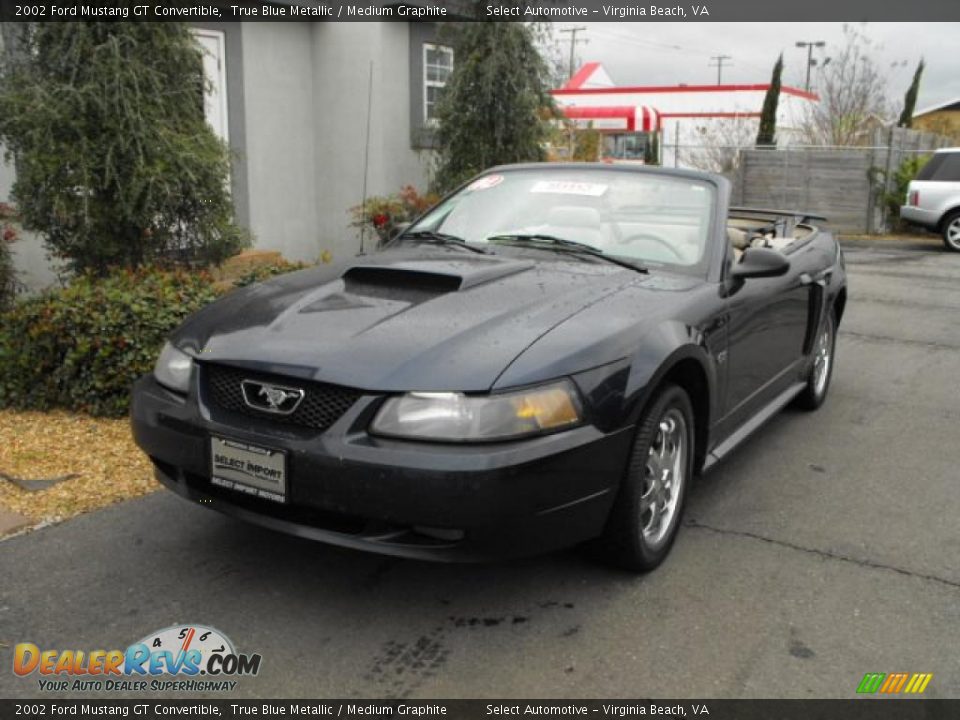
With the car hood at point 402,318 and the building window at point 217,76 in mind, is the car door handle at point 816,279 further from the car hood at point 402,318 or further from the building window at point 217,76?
the building window at point 217,76

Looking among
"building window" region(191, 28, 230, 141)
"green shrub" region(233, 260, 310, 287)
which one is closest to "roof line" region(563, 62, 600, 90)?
"building window" region(191, 28, 230, 141)

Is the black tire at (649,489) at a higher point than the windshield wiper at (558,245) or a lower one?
lower

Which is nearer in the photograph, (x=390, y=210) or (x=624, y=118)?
(x=390, y=210)

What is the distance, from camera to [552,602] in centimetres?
327

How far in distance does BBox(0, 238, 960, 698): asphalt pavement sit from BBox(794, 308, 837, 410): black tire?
4.06 ft

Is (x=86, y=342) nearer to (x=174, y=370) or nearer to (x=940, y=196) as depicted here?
(x=174, y=370)

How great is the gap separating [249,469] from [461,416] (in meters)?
0.73

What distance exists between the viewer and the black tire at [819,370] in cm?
571

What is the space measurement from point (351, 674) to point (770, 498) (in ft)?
7.82

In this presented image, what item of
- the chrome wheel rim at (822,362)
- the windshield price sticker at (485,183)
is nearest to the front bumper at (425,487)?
the windshield price sticker at (485,183)

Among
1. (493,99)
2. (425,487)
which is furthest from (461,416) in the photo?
(493,99)

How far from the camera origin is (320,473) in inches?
111

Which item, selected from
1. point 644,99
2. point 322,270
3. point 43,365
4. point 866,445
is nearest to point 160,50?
point 43,365
